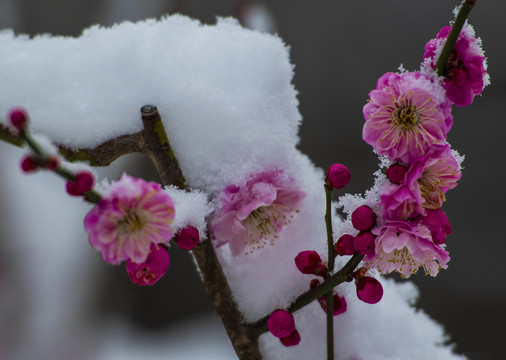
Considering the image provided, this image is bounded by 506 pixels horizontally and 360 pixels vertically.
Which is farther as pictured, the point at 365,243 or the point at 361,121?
the point at 361,121

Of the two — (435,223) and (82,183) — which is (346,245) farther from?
(82,183)

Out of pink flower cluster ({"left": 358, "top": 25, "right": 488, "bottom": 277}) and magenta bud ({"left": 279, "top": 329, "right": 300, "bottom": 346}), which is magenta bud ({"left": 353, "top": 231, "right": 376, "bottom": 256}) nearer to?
pink flower cluster ({"left": 358, "top": 25, "right": 488, "bottom": 277})

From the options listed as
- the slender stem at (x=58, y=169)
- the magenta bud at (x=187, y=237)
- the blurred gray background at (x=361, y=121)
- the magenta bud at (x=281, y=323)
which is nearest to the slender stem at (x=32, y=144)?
the slender stem at (x=58, y=169)

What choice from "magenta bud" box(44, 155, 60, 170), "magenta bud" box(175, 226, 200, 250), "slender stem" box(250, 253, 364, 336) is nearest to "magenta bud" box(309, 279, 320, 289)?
"slender stem" box(250, 253, 364, 336)

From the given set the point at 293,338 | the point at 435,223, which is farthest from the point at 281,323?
the point at 435,223

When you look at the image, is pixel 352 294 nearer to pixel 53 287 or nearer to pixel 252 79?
pixel 252 79

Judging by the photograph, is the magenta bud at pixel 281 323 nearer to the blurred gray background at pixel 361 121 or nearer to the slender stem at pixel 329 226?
the slender stem at pixel 329 226
